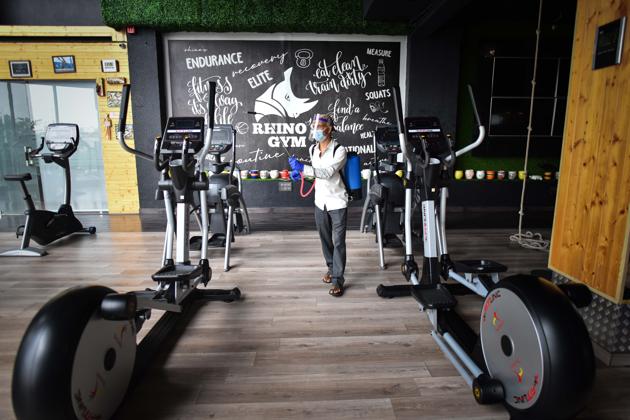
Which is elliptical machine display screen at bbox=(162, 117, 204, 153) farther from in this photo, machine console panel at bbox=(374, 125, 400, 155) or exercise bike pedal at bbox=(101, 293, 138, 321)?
machine console panel at bbox=(374, 125, 400, 155)

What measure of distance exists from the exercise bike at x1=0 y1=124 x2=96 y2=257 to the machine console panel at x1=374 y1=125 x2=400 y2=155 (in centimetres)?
387

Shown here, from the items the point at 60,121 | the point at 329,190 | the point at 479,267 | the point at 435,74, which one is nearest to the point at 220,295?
the point at 329,190

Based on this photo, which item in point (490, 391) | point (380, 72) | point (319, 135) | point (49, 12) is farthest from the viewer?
point (380, 72)

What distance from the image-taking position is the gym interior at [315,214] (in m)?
1.81

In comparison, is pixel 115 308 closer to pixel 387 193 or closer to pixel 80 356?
pixel 80 356

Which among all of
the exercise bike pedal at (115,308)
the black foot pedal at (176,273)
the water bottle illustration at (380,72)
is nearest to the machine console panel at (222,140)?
the black foot pedal at (176,273)

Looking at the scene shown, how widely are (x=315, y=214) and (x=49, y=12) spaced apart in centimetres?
620

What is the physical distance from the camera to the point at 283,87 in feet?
22.2

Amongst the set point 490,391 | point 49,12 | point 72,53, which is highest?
point 49,12

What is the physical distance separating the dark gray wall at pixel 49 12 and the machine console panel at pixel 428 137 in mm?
5989

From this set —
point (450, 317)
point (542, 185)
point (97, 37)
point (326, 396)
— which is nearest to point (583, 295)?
point (450, 317)

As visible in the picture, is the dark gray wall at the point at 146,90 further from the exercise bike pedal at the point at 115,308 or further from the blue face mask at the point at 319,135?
the exercise bike pedal at the point at 115,308

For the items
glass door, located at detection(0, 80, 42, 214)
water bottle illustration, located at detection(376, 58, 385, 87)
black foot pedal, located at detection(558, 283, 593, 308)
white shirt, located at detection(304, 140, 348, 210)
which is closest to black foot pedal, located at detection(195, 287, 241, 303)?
white shirt, located at detection(304, 140, 348, 210)

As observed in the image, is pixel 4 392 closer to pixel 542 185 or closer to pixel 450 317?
pixel 450 317
